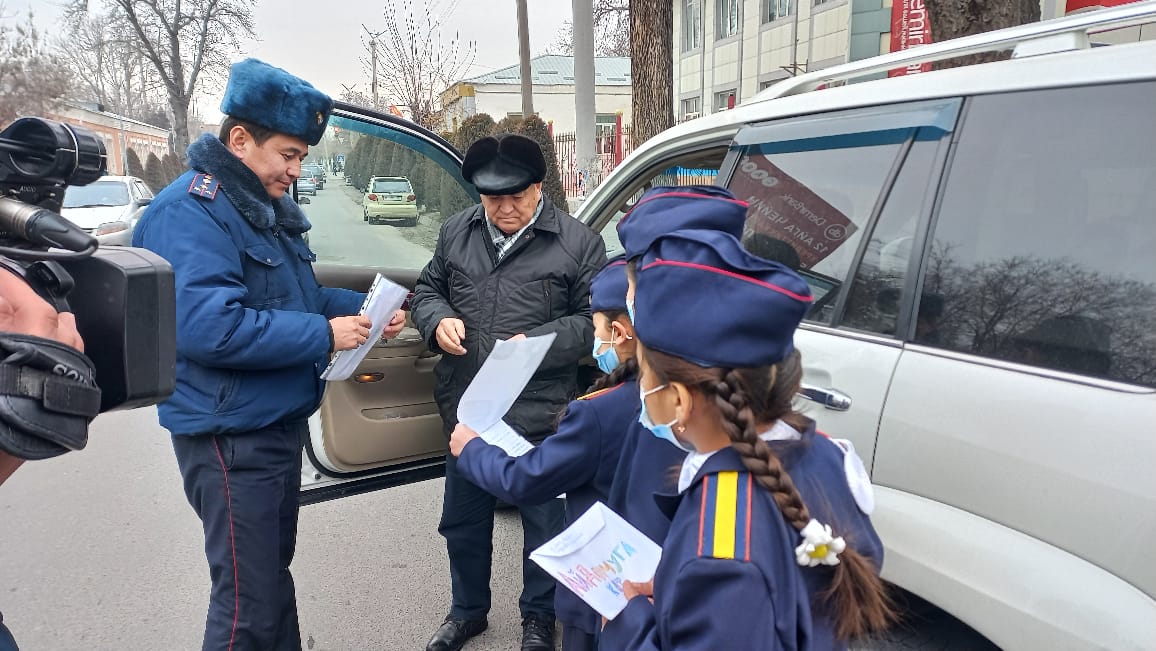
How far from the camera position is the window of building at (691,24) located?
20.0m

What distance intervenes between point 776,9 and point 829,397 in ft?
54.7

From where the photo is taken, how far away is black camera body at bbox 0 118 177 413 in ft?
3.87

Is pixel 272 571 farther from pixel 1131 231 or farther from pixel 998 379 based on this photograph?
pixel 1131 231

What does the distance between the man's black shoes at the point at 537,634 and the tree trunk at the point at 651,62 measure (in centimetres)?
577

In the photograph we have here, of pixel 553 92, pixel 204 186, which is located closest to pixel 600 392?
pixel 204 186

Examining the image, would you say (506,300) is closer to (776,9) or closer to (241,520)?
(241,520)

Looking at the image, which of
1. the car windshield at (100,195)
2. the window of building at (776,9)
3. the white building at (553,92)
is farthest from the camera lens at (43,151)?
the white building at (553,92)

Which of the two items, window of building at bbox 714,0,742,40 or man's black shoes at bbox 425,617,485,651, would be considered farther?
window of building at bbox 714,0,742,40

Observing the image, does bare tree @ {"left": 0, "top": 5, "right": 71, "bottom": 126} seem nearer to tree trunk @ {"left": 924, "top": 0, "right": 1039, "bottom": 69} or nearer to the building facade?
the building facade

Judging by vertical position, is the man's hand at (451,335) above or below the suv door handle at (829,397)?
above

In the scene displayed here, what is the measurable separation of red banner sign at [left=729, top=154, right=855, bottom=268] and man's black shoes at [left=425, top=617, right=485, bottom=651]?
176 cm

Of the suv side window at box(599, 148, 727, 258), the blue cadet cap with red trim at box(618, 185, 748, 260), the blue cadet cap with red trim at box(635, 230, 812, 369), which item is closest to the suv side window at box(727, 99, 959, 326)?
the suv side window at box(599, 148, 727, 258)

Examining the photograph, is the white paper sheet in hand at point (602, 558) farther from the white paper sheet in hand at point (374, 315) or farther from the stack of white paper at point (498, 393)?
the white paper sheet in hand at point (374, 315)

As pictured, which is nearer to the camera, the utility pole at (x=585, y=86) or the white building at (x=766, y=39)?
the utility pole at (x=585, y=86)
